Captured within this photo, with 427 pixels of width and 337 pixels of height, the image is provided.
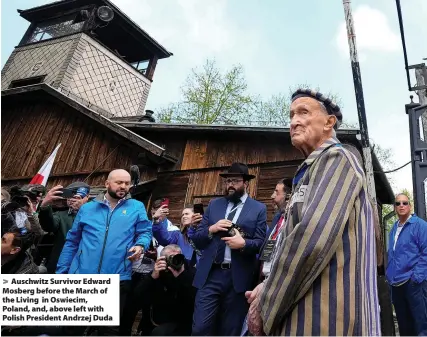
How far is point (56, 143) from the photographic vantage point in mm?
12234

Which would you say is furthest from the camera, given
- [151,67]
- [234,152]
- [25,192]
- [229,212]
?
[151,67]

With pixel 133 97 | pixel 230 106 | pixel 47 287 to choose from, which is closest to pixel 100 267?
pixel 47 287

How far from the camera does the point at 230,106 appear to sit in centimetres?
2381

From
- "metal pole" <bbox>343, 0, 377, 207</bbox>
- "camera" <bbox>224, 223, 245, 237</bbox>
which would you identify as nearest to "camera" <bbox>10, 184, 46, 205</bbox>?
"camera" <bbox>224, 223, 245, 237</bbox>

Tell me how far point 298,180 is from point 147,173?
325 inches

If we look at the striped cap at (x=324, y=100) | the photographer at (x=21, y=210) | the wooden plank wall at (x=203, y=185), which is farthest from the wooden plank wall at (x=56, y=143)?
the striped cap at (x=324, y=100)

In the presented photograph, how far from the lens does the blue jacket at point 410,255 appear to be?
511 cm

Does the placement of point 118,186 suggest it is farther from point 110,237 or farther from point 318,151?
point 318,151

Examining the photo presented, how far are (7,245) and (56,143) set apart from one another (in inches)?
350

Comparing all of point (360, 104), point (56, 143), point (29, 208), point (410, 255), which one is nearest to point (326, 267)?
point (29, 208)

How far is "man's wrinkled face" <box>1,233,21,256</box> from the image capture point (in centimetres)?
388

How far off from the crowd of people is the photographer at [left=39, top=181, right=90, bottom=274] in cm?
2

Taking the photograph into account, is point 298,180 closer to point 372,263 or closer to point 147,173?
point 372,263

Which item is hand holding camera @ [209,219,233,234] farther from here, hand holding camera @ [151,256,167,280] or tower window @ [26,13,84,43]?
tower window @ [26,13,84,43]
